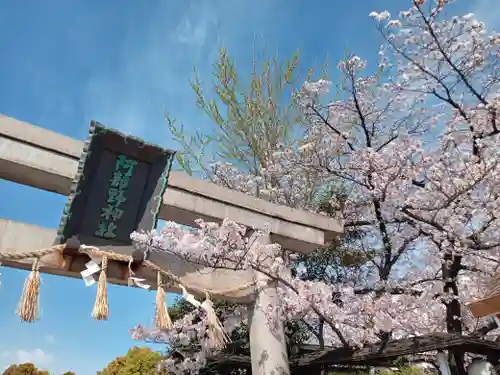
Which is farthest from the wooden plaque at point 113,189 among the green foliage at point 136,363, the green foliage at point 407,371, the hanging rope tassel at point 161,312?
the green foliage at point 407,371

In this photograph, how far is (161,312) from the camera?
3.65 m

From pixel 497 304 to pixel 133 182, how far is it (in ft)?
11.9

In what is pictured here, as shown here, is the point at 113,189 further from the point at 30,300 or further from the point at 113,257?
the point at 30,300

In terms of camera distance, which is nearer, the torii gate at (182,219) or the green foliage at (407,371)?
the torii gate at (182,219)

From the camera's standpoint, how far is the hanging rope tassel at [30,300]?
3168 millimetres

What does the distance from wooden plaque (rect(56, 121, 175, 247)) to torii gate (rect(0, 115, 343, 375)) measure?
23 cm

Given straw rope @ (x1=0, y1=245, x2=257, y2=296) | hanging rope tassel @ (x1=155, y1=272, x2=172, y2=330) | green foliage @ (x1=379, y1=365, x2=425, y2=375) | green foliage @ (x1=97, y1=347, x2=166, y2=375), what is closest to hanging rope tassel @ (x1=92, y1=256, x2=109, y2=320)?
straw rope @ (x1=0, y1=245, x2=257, y2=296)

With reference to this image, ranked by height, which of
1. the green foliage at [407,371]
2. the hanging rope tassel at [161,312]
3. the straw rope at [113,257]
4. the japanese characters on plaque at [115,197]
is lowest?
the green foliage at [407,371]

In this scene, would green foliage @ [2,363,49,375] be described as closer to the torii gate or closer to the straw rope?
the torii gate

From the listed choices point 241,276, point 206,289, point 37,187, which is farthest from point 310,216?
point 37,187

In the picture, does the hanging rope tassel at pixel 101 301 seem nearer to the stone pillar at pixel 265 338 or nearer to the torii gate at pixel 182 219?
the torii gate at pixel 182 219

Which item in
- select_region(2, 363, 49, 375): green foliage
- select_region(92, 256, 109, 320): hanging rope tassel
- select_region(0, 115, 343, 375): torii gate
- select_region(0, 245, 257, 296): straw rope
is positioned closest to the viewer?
select_region(92, 256, 109, 320): hanging rope tassel

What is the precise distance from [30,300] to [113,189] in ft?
3.66

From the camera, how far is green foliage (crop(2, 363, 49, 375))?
23.3ft
